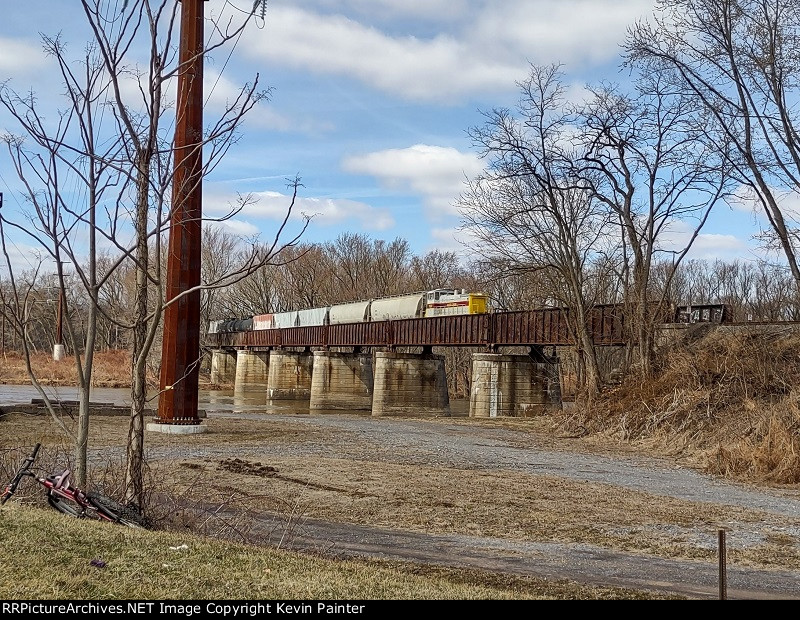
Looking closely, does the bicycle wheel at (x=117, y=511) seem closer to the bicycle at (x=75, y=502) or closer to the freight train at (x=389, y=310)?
the bicycle at (x=75, y=502)

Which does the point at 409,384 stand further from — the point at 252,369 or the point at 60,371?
the point at 252,369

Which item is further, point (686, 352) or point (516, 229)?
point (516, 229)

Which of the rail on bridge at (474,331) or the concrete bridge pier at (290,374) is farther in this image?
the concrete bridge pier at (290,374)

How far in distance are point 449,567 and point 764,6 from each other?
23.9 metres

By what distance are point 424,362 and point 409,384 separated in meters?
1.89

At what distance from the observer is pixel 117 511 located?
8086 millimetres

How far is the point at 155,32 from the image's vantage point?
8.54 m

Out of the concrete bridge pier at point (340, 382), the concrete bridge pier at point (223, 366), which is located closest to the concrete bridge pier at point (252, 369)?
the concrete bridge pier at point (223, 366)

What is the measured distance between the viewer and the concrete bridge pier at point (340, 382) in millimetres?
63281

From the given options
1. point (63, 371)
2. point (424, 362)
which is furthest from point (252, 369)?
point (424, 362)

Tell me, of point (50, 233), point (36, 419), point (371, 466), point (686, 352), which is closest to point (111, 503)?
point (50, 233)

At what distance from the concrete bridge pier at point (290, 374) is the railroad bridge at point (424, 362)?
90mm

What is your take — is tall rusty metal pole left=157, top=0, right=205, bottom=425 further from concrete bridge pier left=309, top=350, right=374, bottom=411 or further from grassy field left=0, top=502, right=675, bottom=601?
concrete bridge pier left=309, top=350, right=374, bottom=411
